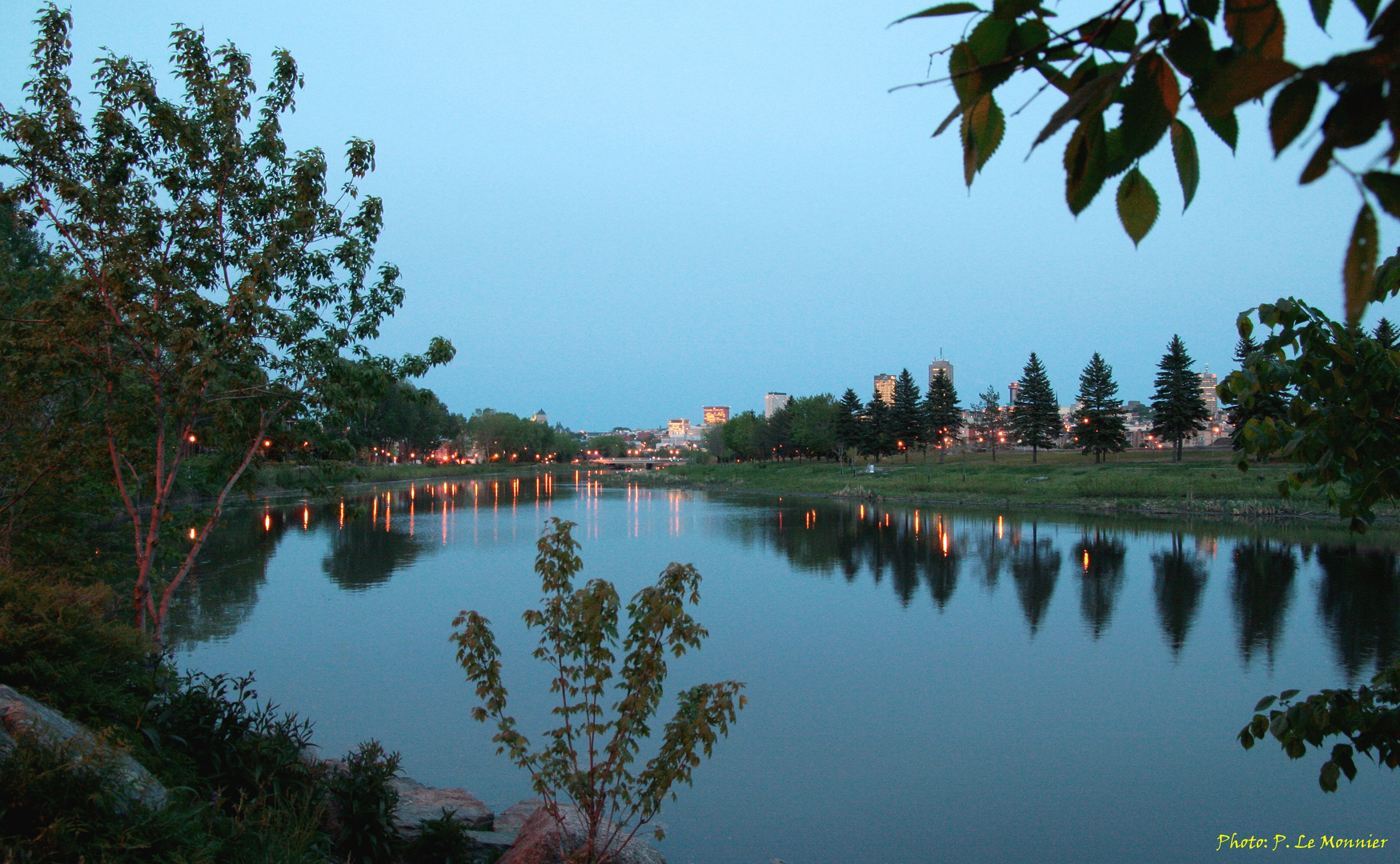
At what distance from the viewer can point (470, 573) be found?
25922 mm

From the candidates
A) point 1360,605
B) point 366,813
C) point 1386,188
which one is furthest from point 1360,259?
point 1360,605

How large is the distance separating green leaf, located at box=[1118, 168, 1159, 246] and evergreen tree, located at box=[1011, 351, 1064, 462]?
76.6 meters

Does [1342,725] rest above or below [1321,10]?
below

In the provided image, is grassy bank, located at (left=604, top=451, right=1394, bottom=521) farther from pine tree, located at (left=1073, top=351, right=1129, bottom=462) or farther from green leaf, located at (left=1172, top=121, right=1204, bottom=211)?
green leaf, located at (left=1172, top=121, right=1204, bottom=211)

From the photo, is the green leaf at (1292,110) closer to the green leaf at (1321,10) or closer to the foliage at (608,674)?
the green leaf at (1321,10)

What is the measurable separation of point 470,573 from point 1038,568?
18.9 metres

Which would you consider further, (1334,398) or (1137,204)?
(1334,398)

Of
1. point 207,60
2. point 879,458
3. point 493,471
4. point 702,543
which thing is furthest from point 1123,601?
point 493,471

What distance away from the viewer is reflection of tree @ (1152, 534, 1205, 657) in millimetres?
17967

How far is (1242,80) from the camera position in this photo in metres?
0.77

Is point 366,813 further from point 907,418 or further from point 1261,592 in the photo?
point 907,418

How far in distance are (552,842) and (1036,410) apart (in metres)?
74.0

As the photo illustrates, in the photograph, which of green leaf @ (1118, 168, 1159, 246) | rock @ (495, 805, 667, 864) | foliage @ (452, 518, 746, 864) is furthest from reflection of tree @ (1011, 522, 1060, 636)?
green leaf @ (1118, 168, 1159, 246)

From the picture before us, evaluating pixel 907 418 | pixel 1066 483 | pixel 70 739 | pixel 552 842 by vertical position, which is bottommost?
pixel 552 842
